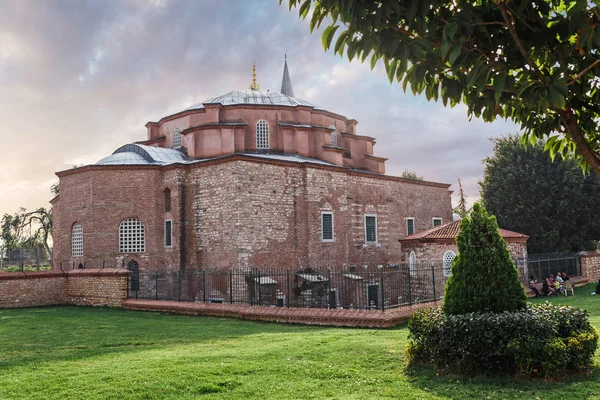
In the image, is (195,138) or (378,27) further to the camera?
(195,138)

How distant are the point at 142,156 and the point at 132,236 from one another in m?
3.70

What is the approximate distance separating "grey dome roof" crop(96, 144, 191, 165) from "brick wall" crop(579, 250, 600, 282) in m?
18.5

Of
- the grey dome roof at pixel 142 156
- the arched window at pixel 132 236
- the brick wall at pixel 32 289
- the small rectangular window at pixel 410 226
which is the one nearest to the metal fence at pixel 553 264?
the small rectangular window at pixel 410 226

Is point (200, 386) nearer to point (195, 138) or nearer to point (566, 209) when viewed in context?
point (195, 138)

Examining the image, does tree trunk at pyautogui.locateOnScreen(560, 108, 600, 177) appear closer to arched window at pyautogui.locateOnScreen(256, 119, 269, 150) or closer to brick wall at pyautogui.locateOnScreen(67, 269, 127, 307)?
brick wall at pyautogui.locateOnScreen(67, 269, 127, 307)

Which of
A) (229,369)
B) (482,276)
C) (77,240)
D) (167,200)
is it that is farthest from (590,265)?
(77,240)

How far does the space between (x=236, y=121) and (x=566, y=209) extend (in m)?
17.4

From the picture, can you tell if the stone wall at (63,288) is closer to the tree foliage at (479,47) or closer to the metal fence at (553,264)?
the tree foliage at (479,47)

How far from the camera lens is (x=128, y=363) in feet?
22.0

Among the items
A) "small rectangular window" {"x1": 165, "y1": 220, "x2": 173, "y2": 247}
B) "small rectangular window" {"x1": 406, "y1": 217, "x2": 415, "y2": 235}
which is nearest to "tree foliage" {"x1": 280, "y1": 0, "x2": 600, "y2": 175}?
"small rectangular window" {"x1": 165, "y1": 220, "x2": 173, "y2": 247}

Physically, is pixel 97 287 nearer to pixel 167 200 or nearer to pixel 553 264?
pixel 167 200

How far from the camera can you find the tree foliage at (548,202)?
2541 cm

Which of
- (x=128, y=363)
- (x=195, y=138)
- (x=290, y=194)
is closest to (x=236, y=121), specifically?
(x=195, y=138)

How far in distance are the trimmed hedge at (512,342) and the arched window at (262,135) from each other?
17.6 m
